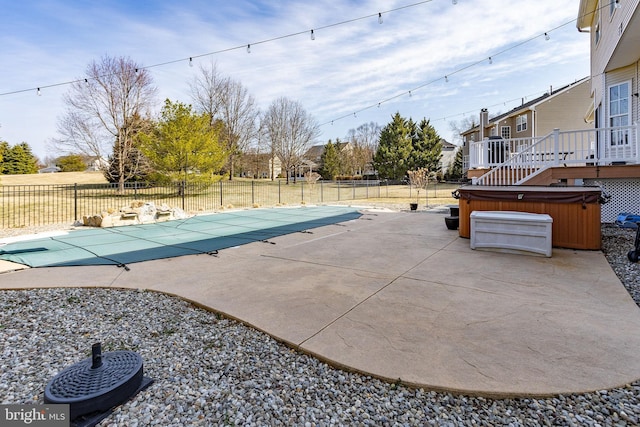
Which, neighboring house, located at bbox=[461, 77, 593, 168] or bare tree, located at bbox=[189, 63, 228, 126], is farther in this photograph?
bare tree, located at bbox=[189, 63, 228, 126]

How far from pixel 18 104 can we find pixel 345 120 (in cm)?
1298

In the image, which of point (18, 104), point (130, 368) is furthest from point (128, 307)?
point (18, 104)

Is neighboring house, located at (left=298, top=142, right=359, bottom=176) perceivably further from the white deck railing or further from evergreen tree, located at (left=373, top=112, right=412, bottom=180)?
the white deck railing

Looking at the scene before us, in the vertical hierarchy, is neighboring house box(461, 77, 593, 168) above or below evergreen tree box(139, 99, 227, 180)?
above

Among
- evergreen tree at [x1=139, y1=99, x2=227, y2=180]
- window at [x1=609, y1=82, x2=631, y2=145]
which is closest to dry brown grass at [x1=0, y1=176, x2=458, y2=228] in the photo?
evergreen tree at [x1=139, y1=99, x2=227, y2=180]

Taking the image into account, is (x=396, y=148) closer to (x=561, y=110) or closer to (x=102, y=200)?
(x=561, y=110)

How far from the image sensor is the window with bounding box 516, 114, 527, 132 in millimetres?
21092

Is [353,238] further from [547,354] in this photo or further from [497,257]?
[547,354]

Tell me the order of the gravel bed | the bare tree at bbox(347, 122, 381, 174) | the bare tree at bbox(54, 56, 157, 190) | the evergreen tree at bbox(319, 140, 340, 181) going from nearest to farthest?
the gravel bed, the bare tree at bbox(54, 56, 157, 190), the evergreen tree at bbox(319, 140, 340, 181), the bare tree at bbox(347, 122, 381, 174)

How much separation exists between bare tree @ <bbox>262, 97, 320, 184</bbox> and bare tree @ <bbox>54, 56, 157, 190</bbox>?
587 inches

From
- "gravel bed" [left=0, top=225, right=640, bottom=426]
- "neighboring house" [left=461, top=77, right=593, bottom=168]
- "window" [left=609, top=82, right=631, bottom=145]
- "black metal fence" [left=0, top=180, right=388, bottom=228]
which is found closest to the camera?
"gravel bed" [left=0, top=225, right=640, bottom=426]

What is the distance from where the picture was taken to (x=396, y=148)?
102ft

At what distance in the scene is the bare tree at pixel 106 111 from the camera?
16.7 meters

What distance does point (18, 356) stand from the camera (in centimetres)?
225
